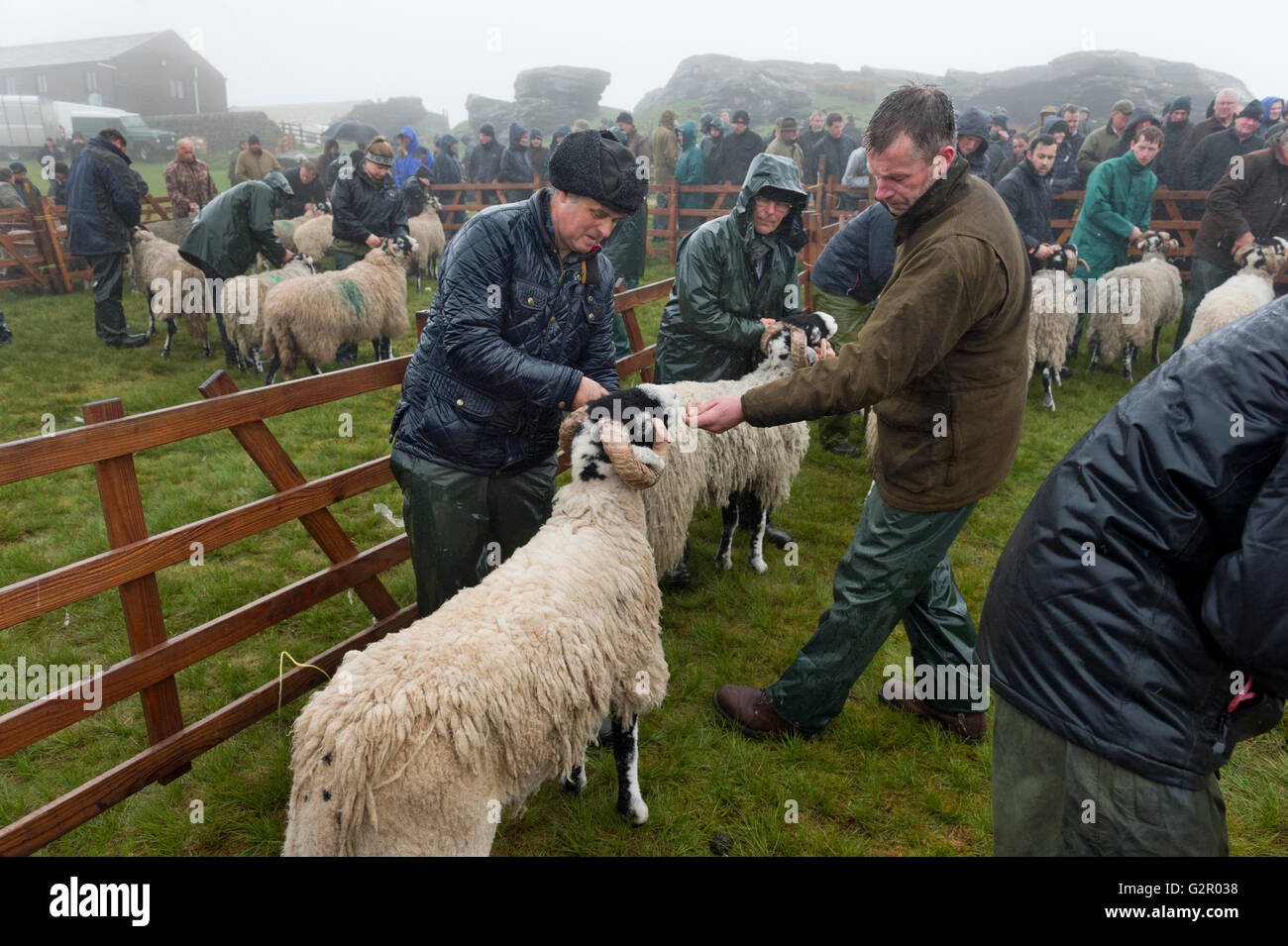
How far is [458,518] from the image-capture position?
3.15 m

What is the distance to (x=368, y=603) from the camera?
3973mm

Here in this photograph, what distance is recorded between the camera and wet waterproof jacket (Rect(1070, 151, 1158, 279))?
9133mm

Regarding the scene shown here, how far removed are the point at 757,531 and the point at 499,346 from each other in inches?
116

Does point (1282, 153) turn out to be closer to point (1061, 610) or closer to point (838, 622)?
point (838, 622)

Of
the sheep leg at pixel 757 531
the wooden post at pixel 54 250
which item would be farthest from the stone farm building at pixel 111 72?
the sheep leg at pixel 757 531

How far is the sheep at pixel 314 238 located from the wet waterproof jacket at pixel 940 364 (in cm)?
1315

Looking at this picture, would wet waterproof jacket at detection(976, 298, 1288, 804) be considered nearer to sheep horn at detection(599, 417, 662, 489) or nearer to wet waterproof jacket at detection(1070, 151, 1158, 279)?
sheep horn at detection(599, 417, 662, 489)

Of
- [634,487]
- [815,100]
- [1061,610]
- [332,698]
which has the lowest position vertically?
[332,698]

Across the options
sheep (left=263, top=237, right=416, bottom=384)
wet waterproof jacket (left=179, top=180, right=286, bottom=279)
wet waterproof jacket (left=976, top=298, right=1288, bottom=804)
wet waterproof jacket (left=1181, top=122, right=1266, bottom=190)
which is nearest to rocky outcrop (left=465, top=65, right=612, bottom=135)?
wet waterproof jacket (left=1181, top=122, right=1266, bottom=190)

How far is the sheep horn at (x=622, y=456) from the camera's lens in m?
2.95

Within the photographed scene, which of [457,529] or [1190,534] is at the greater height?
[1190,534]

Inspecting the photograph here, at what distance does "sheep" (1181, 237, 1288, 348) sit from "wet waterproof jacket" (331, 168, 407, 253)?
9173 mm
